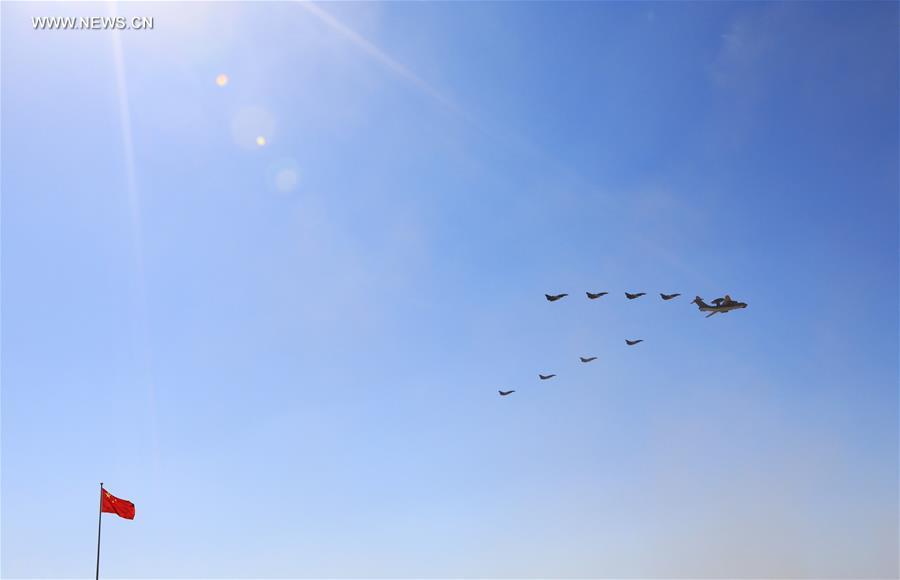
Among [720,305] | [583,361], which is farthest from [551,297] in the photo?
[720,305]

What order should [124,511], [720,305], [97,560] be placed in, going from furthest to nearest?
[720,305] → [124,511] → [97,560]

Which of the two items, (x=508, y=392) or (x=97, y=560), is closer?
(x=97, y=560)

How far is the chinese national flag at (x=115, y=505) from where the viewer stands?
3501 inches

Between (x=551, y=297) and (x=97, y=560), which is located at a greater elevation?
(x=551, y=297)

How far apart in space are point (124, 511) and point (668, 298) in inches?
3768

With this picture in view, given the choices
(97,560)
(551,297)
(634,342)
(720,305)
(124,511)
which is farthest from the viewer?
(634,342)

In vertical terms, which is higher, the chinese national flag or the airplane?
the airplane

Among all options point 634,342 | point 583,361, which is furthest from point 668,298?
point 583,361

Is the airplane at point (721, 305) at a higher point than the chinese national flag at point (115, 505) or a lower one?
higher

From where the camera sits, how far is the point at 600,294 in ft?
405

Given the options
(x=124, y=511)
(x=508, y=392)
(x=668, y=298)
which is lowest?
(x=124, y=511)

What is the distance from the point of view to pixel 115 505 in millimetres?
91375

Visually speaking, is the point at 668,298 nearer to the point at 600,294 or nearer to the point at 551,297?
the point at 600,294

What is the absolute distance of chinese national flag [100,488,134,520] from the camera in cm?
8894
